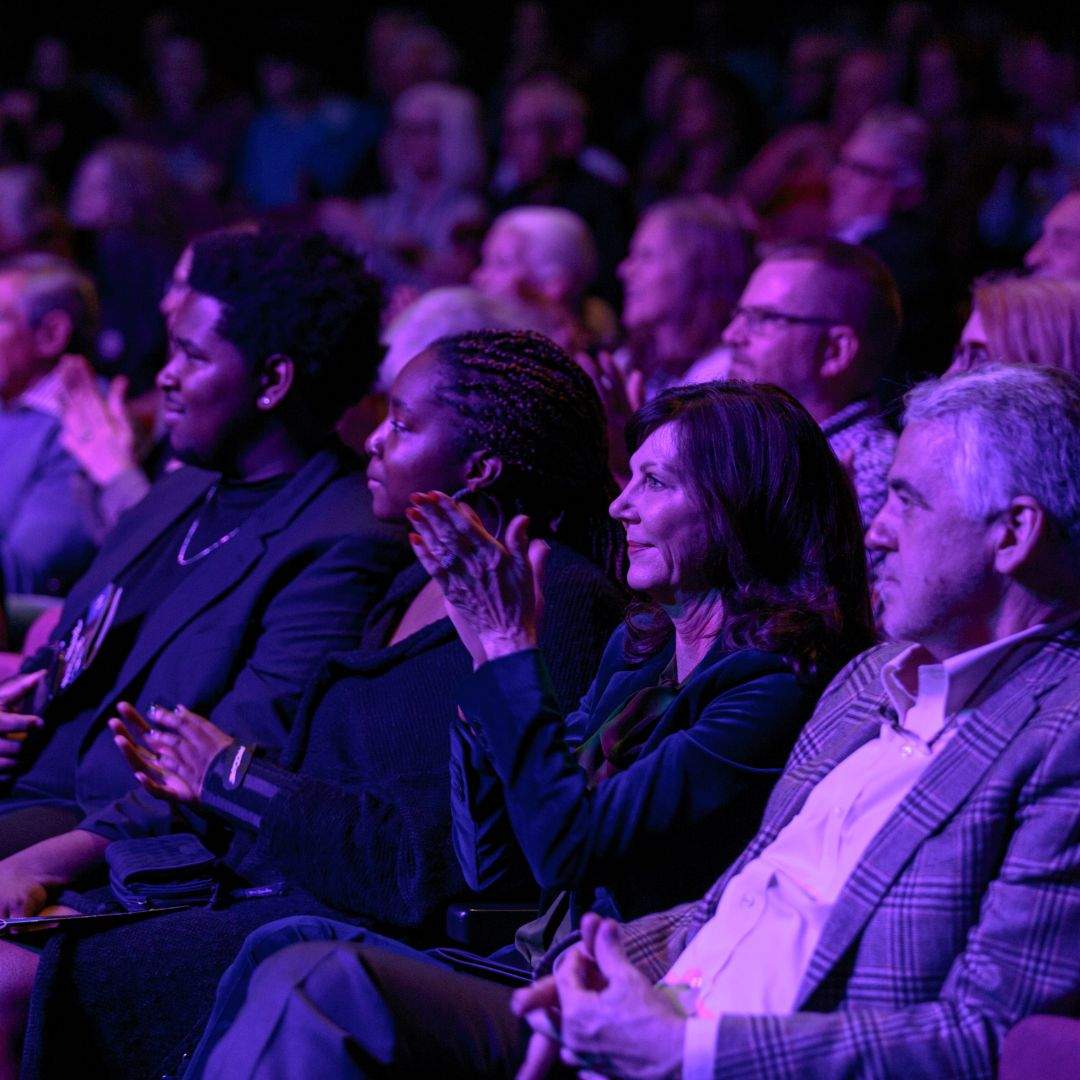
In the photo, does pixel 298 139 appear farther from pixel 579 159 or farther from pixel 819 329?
pixel 819 329

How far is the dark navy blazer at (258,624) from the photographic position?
9.04 ft

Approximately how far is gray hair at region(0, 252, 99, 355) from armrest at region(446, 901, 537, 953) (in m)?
2.84

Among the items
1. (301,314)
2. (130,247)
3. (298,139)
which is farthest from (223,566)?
(298,139)

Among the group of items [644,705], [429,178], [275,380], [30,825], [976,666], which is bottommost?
[30,825]

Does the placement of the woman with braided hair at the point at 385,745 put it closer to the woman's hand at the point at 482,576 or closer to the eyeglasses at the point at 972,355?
the woman's hand at the point at 482,576

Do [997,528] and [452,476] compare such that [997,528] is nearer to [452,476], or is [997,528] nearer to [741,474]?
[741,474]

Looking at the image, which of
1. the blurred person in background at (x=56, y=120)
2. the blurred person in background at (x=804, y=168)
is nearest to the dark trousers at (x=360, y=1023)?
the blurred person in background at (x=804, y=168)

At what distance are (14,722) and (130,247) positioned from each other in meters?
3.04

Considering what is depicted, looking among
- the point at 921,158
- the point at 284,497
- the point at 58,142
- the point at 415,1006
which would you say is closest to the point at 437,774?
the point at 415,1006

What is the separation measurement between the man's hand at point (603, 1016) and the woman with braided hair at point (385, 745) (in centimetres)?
55

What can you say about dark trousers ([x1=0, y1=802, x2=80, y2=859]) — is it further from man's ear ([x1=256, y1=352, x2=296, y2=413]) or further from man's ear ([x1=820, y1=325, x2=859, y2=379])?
man's ear ([x1=820, y1=325, x2=859, y2=379])

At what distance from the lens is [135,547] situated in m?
3.26

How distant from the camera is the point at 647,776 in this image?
1952 mm

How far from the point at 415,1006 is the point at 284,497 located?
1.34 meters
